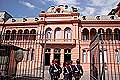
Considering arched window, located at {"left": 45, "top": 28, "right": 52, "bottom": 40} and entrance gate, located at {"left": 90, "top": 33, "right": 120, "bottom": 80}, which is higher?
arched window, located at {"left": 45, "top": 28, "right": 52, "bottom": 40}

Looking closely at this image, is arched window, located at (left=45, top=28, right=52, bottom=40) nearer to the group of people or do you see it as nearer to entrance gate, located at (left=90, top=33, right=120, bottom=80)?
entrance gate, located at (left=90, top=33, right=120, bottom=80)

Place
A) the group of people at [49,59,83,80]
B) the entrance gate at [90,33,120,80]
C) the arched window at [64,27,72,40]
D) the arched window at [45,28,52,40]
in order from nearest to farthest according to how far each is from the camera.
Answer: the entrance gate at [90,33,120,80] < the group of people at [49,59,83,80] < the arched window at [45,28,52,40] < the arched window at [64,27,72,40]

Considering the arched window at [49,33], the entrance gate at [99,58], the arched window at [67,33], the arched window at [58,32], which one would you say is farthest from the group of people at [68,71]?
the arched window at [58,32]

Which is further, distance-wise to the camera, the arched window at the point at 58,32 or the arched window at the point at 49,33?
the arched window at the point at 58,32

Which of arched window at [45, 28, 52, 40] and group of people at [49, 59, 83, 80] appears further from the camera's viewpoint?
arched window at [45, 28, 52, 40]

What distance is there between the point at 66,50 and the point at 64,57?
4.37ft

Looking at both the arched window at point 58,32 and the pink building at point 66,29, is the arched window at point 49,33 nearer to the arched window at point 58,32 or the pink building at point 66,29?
the pink building at point 66,29

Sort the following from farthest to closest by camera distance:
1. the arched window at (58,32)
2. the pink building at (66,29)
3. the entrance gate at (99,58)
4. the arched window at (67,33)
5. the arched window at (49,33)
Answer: the arched window at (58,32) < the arched window at (67,33) < the arched window at (49,33) < the pink building at (66,29) < the entrance gate at (99,58)

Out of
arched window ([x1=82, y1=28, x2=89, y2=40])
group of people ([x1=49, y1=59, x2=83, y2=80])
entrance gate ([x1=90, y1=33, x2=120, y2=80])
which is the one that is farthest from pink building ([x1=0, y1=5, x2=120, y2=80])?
group of people ([x1=49, y1=59, x2=83, y2=80])

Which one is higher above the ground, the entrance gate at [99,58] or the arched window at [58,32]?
the arched window at [58,32]

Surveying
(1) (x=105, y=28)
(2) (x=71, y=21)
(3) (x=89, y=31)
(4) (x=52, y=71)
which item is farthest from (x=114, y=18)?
(4) (x=52, y=71)

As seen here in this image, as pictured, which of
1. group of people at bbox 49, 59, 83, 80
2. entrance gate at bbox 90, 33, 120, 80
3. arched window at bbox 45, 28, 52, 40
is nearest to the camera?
entrance gate at bbox 90, 33, 120, 80

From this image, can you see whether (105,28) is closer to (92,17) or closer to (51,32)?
(92,17)

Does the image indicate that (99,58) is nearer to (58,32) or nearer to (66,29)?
(66,29)
